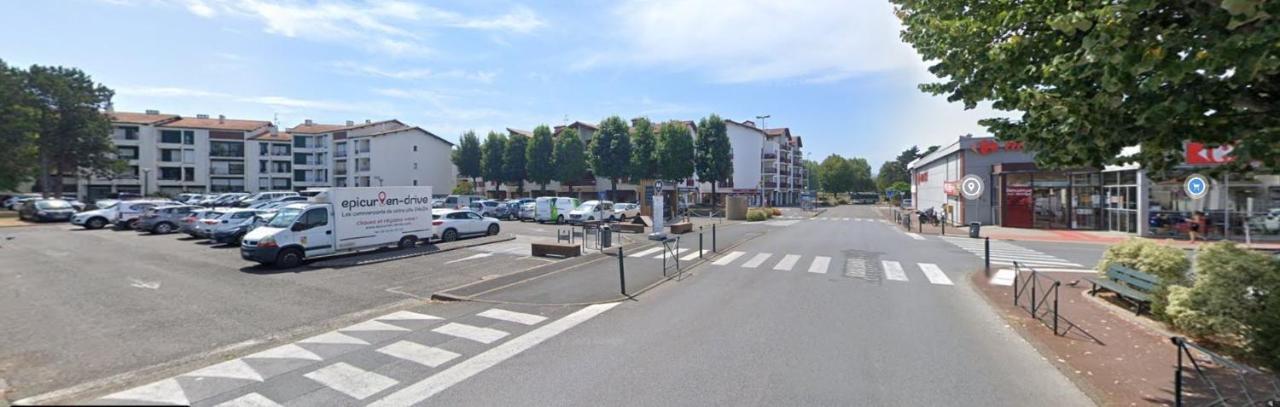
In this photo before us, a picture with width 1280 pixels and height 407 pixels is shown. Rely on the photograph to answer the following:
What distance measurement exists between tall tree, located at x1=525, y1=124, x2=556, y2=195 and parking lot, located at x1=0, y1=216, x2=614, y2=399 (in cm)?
4239

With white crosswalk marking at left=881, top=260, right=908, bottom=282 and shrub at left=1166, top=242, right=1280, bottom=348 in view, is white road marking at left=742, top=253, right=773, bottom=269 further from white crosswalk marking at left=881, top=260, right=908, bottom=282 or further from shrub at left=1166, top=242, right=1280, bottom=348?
shrub at left=1166, top=242, right=1280, bottom=348

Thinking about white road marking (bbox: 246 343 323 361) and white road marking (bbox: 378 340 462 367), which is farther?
white road marking (bbox: 246 343 323 361)

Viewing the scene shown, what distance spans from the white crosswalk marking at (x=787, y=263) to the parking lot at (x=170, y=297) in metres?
7.12

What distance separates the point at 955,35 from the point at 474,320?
26.1ft

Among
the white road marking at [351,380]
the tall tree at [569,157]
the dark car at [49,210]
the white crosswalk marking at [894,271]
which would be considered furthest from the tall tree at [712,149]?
the white road marking at [351,380]

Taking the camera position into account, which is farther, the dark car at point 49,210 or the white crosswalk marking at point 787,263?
the dark car at point 49,210

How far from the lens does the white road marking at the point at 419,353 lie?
694 cm

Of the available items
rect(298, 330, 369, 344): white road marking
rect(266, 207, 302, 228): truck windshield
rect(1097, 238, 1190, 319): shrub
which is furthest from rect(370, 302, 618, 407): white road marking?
rect(266, 207, 302, 228): truck windshield

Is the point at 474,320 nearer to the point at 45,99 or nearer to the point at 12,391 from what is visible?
the point at 12,391

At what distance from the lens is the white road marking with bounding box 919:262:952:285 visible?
1321 centimetres

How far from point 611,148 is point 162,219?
3735cm

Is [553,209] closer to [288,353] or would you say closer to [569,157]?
[569,157]

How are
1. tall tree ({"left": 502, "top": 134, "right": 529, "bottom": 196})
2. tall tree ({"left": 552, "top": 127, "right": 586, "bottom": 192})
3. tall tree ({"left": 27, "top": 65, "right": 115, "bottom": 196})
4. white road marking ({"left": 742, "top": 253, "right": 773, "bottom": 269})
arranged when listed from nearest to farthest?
1. white road marking ({"left": 742, "top": 253, "right": 773, "bottom": 269})
2. tall tree ({"left": 27, "top": 65, "right": 115, "bottom": 196})
3. tall tree ({"left": 552, "top": 127, "right": 586, "bottom": 192})
4. tall tree ({"left": 502, "top": 134, "right": 529, "bottom": 196})

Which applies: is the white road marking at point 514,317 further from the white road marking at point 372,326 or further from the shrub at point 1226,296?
the shrub at point 1226,296
